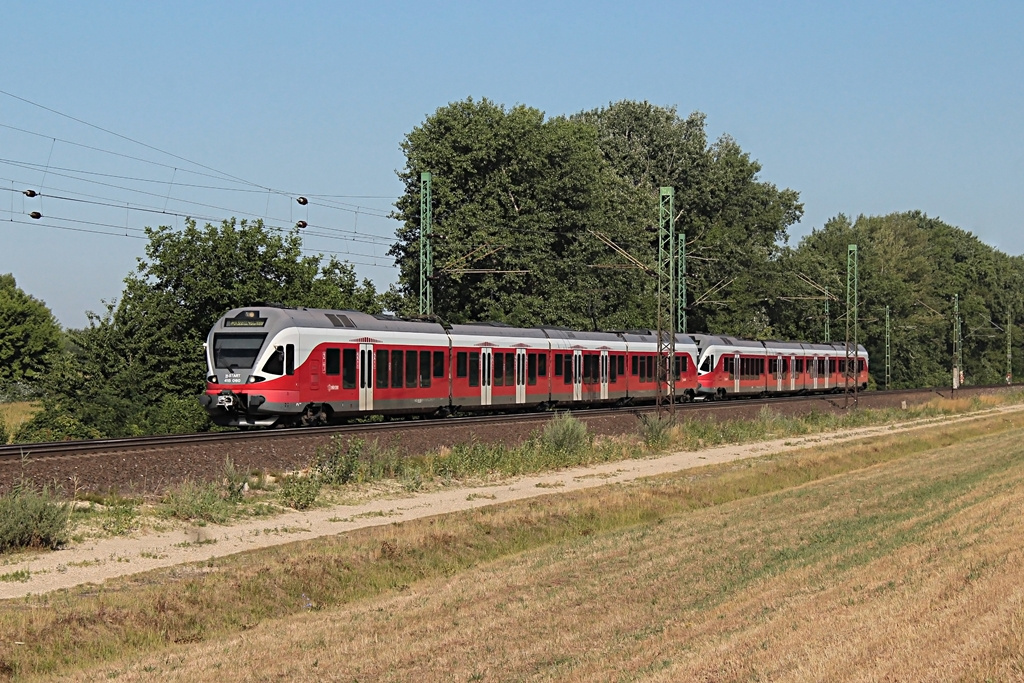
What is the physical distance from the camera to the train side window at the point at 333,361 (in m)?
32.6

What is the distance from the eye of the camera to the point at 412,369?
36781mm

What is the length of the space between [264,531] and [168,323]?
30022mm

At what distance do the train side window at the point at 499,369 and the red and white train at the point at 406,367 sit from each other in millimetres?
71

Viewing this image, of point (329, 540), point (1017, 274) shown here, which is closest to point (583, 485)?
point (329, 540)

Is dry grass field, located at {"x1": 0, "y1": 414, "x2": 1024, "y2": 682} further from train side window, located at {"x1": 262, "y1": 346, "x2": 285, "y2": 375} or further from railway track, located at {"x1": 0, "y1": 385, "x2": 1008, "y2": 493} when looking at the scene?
train side window, located at {"x1": 262, "y1": 346, "x2": 285, "y2": 375}

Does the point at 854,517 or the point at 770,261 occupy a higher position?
the point at 770,261

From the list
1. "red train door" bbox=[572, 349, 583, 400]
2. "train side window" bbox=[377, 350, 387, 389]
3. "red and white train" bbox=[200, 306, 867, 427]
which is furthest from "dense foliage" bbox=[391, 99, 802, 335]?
"train side window" bbox=[377, 350, 387, 389]

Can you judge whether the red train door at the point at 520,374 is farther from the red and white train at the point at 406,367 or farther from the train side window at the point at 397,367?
the train side window at the point at 397,367

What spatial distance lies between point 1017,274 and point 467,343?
A: 386 feet

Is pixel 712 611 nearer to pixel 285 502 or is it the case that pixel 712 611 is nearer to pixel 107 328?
pixel 285 502

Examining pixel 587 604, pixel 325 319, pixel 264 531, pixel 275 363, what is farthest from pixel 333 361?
pixel 587 604

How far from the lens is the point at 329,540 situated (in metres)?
18.8

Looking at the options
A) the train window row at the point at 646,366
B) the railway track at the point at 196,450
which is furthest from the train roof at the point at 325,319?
the train window row at the point at 646,366

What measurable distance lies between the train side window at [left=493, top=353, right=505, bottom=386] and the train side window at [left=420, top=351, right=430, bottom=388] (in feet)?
14.8
